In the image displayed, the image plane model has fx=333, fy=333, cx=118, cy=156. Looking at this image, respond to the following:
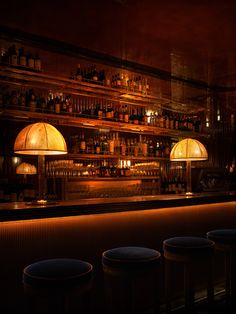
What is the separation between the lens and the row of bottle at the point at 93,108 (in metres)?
4.52

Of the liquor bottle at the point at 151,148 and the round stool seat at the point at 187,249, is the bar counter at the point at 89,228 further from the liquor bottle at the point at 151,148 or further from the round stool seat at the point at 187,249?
the liquor bottle at the point at 151,148

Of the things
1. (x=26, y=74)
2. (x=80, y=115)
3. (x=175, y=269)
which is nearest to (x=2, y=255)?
(x=175, y=269)

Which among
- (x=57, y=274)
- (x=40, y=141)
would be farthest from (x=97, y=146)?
(x=57, y=274)

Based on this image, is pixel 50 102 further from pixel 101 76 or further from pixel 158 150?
pixel 158 150

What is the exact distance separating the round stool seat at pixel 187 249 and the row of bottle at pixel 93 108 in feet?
9.58

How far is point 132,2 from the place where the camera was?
3494mm

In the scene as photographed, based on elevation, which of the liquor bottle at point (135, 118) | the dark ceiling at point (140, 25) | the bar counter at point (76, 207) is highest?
the dark ceiling at point (140, 25)

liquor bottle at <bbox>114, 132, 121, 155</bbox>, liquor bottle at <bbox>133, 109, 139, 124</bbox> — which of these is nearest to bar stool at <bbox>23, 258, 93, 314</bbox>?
liquor bottle at <bbox>114, 132, 121, 155</bbox>

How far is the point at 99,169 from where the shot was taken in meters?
5.30

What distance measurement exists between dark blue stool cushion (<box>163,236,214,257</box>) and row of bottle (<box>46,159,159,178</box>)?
2.86 m

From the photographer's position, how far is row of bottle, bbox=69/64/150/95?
5064 mm

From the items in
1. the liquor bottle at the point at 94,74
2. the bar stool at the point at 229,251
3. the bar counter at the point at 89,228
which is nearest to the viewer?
the bar counter at the point at 89,228

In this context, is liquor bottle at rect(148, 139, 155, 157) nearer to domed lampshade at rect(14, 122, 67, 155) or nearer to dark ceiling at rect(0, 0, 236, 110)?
dark ceiling at rect(0, 0, 236, 110)

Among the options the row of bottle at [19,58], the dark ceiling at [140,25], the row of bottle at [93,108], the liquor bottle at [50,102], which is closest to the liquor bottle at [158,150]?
the row of bottle at [93,108]
